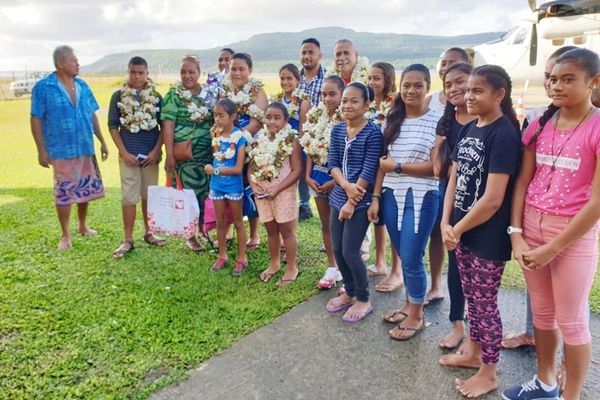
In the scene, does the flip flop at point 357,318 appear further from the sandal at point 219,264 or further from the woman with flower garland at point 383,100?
the sandal at point 219,264

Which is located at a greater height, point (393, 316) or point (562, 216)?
point (562, 216)

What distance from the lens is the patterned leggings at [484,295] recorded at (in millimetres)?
2783

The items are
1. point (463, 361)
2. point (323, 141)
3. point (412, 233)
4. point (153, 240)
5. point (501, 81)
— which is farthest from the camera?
point (153, 240)

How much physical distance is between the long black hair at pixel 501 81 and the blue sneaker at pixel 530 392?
1489 millimetres

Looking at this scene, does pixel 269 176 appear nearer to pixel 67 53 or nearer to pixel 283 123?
pixel 283 123

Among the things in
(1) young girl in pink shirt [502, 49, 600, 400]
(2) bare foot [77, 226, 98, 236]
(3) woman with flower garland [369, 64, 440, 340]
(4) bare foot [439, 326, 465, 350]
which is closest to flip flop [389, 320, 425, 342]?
(3) woman with flower garland [369, 64, 440, 340]

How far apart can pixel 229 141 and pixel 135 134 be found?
1.26 metres

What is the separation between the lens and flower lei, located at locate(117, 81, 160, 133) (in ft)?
16.5

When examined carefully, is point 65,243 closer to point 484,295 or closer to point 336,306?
point 336,306

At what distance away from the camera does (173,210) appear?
4.95 meters

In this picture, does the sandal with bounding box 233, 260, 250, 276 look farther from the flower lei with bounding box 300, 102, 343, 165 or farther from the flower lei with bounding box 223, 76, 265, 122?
the flower lei with bounding box 223, 76, 265, 122


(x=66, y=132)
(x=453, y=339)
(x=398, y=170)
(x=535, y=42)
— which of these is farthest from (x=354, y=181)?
(x=535, y=42)

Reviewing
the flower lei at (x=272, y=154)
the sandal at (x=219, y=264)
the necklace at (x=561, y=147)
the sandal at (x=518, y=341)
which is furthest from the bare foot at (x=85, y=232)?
the necklace at (x=561, y=147)

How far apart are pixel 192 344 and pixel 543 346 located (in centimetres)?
232
